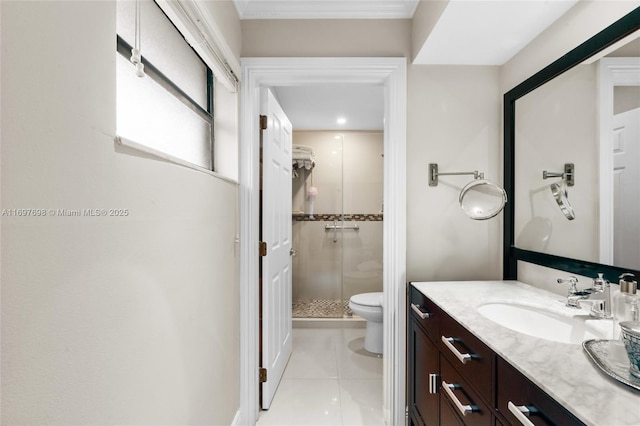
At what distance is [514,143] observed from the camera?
70.6 inches

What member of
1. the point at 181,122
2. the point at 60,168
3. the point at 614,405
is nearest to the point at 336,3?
the point at 181,122

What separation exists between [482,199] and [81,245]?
171cm

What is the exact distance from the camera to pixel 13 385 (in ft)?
1.68

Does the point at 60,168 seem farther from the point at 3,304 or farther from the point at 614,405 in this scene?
the point at 614,405

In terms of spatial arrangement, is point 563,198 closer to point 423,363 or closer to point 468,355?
point 468,355

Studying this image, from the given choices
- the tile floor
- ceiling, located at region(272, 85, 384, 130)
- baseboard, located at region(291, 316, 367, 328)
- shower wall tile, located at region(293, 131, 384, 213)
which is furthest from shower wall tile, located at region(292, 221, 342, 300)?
ceiling, located at region(272, 85, 384, 130)

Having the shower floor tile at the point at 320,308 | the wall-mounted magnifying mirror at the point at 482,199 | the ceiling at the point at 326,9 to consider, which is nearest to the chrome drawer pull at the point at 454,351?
the wall-mounted magnifying mirror at the point at 482,199

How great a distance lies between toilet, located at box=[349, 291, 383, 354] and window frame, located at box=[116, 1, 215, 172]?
1792 mm

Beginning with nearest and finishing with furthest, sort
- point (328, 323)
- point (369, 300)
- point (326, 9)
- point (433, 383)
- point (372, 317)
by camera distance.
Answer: point (433, 383), point (326, 9), point (372, 317), point (369, 300), point (328, 323)

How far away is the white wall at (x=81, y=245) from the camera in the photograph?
52 centimetres

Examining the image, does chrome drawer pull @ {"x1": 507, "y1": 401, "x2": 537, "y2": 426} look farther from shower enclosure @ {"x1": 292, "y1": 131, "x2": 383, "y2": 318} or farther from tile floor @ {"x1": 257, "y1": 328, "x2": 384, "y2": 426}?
shower enclosure @ {"x1": 292, "y1": 131, "x2": 383, "y2": 318}

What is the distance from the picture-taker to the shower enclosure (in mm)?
3963

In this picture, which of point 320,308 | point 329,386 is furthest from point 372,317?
point 320,308

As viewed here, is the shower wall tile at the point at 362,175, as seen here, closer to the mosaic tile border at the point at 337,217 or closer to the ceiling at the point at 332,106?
the mosaic tile border at the point at 337,217
